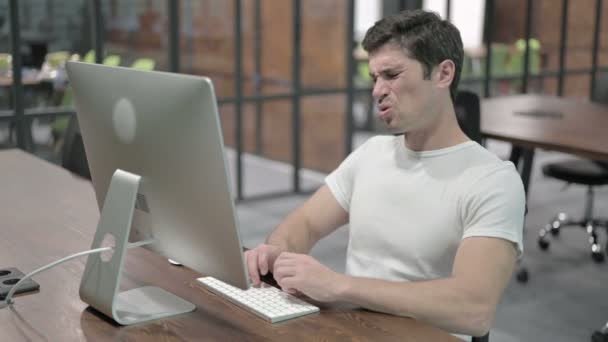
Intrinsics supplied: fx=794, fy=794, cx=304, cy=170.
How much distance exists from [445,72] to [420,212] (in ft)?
1.08

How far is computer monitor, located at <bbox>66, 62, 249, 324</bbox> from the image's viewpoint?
140 cm

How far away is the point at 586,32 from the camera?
24.8 feet

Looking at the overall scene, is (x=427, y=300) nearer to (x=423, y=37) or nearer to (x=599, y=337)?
(x=423, y=37)

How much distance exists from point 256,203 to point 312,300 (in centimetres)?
397

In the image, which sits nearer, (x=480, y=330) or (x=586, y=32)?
(x=480, y=330)

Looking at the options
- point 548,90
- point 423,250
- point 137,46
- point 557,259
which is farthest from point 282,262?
point 548,90

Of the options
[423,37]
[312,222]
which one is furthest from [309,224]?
[423,37]

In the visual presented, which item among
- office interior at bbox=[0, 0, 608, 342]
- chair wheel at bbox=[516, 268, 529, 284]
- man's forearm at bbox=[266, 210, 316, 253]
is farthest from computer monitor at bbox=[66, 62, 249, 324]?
chair wheel at bbox=[516, 268, 529, 284]

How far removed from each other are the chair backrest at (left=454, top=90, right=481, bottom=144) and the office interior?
3.53ft

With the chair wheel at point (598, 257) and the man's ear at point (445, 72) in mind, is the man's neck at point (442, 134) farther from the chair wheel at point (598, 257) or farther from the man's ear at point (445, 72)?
the chair wheel at point (598, 257)

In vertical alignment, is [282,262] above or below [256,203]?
above

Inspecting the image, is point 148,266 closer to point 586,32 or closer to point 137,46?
point 137,46

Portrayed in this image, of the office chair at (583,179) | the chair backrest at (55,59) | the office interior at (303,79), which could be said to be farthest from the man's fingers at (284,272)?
the chair backrest at (55,59)

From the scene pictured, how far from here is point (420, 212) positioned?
72.7 inches
